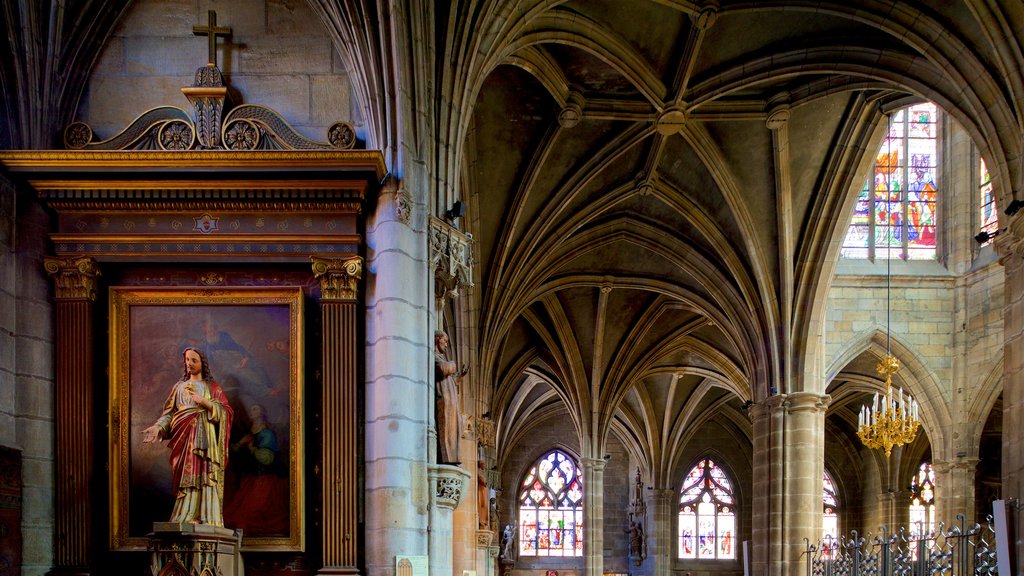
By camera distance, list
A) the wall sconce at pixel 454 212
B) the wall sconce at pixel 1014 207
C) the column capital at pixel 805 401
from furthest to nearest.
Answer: the column capital at pixel 805 401 < the wall sconce at pixel 1014 207 < the wall sconce at pixel 454 212

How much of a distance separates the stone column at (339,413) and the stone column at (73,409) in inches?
77.1

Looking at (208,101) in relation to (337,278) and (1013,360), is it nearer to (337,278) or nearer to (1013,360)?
(337,278)

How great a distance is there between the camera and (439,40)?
1127 cm

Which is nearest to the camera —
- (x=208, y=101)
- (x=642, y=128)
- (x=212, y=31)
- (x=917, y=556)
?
(x=208, y=101)

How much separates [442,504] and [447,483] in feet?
0.89

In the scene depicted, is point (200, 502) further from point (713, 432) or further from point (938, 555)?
point (713, 432)

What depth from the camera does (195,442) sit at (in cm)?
873

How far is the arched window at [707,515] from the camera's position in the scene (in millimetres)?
38438

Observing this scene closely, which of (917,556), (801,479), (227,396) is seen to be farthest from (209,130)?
(801,479)

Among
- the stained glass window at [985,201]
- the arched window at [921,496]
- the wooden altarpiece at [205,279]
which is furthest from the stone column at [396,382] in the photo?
the arched window at [921,496]

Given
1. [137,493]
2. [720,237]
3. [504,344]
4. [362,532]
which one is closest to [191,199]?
[137,493]

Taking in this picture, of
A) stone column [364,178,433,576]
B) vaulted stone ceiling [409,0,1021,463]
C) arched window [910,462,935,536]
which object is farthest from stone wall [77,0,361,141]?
arched window [910,462,935,536]

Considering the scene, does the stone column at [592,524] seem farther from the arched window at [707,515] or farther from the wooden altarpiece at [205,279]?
the wooden altarpiece at [205,279]

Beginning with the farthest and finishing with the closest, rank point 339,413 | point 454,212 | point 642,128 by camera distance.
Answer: point 642,128
point 454,212
point 339,413
